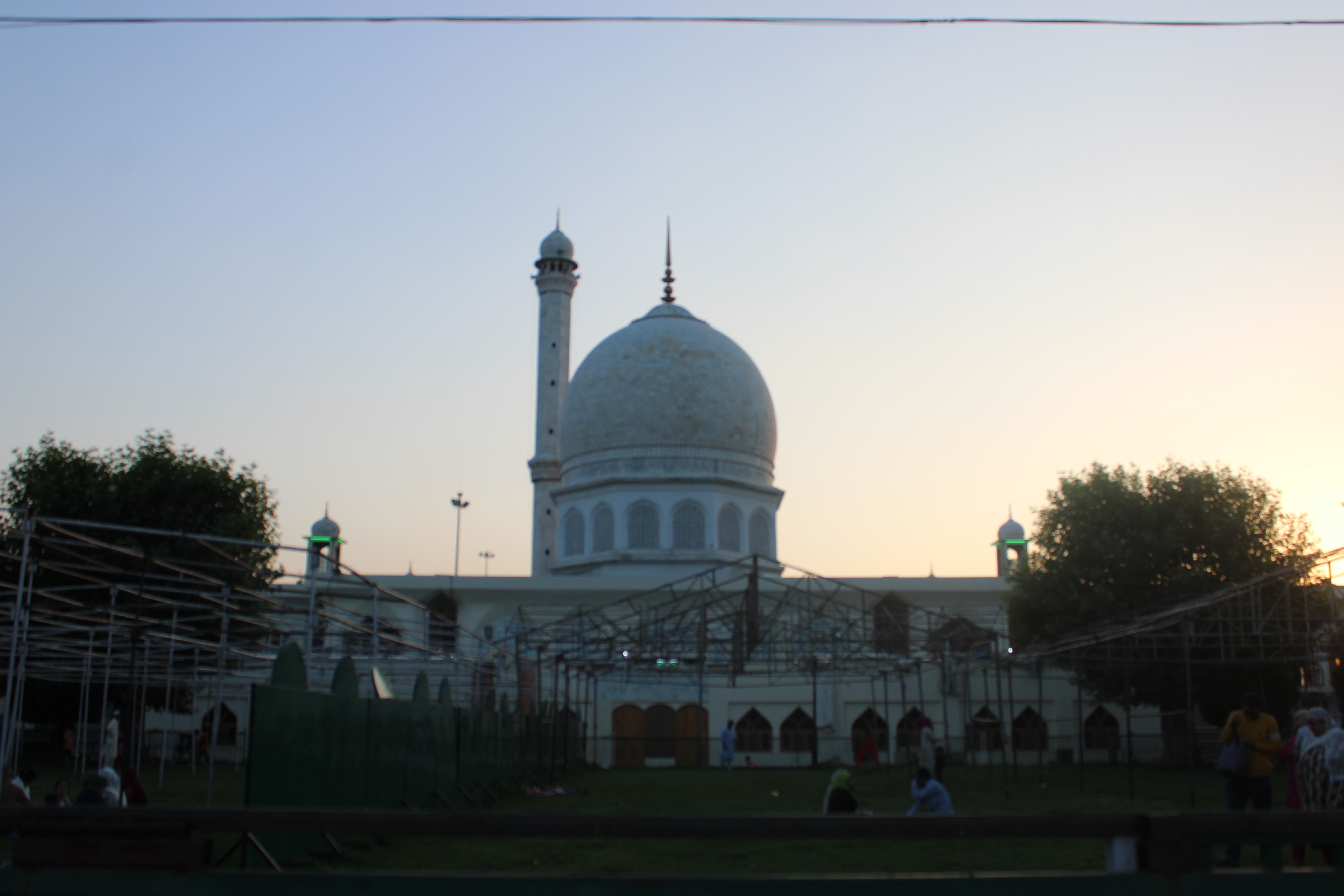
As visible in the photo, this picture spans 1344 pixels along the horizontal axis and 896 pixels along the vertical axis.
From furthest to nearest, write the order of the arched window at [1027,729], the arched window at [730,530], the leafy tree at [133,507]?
1. the arched window at [730,530]
2. the arched window at [1027,729]
3. the leafy tree at [133,507]

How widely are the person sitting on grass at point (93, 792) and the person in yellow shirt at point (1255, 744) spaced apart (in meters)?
11.0

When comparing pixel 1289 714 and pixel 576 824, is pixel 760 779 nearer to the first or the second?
pixel 1289 714

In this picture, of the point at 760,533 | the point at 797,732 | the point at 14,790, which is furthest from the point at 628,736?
the point at 14,790

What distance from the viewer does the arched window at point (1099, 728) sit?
42.8m

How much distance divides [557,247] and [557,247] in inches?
1.5

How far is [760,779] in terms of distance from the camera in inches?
1107

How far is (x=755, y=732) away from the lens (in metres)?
43.3

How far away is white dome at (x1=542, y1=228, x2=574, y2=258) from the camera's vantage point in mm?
61031

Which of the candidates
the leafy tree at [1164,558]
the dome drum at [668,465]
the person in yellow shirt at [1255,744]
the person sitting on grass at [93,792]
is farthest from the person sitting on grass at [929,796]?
the dome drum at [668,465]

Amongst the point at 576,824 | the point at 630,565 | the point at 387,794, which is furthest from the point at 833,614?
the point at 630,565

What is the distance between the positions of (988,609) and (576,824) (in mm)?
46711

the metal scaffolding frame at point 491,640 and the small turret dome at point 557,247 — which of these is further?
the small turret dome at point 557,247

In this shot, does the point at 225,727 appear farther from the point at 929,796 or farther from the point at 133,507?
the point at 929,796

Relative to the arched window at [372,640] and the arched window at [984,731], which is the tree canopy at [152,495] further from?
the arched window at [984,731]
